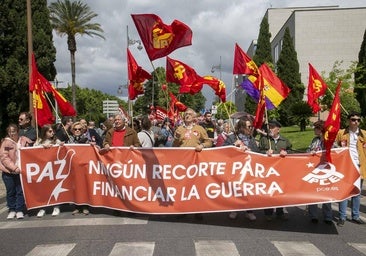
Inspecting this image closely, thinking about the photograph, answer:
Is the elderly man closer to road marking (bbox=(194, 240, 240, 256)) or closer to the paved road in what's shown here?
the paved road

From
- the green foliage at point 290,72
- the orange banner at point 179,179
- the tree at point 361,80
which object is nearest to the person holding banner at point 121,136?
the orange banner at point 179,179

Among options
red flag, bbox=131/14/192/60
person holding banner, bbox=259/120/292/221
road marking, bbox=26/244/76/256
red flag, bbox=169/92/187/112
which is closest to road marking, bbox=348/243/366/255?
person holding banner, bbox=259/120/292/221

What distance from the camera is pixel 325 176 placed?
7285 millimetres

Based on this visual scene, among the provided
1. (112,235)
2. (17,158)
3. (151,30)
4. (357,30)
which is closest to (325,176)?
(112,235)

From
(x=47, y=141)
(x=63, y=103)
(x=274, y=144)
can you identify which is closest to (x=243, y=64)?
(x=274, y=144)

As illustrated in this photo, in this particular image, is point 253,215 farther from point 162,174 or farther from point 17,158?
point 17,158

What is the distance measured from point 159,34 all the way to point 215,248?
13.2ft

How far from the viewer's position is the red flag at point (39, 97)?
9.42 metres

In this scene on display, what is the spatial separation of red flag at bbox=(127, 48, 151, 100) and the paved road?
324 cm

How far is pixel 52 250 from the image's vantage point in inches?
240

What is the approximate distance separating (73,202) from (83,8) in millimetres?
32867

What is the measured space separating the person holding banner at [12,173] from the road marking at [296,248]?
445 cm

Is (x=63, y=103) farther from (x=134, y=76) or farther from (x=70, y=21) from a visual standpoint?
(x=70, y=21)

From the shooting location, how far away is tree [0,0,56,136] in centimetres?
2577
